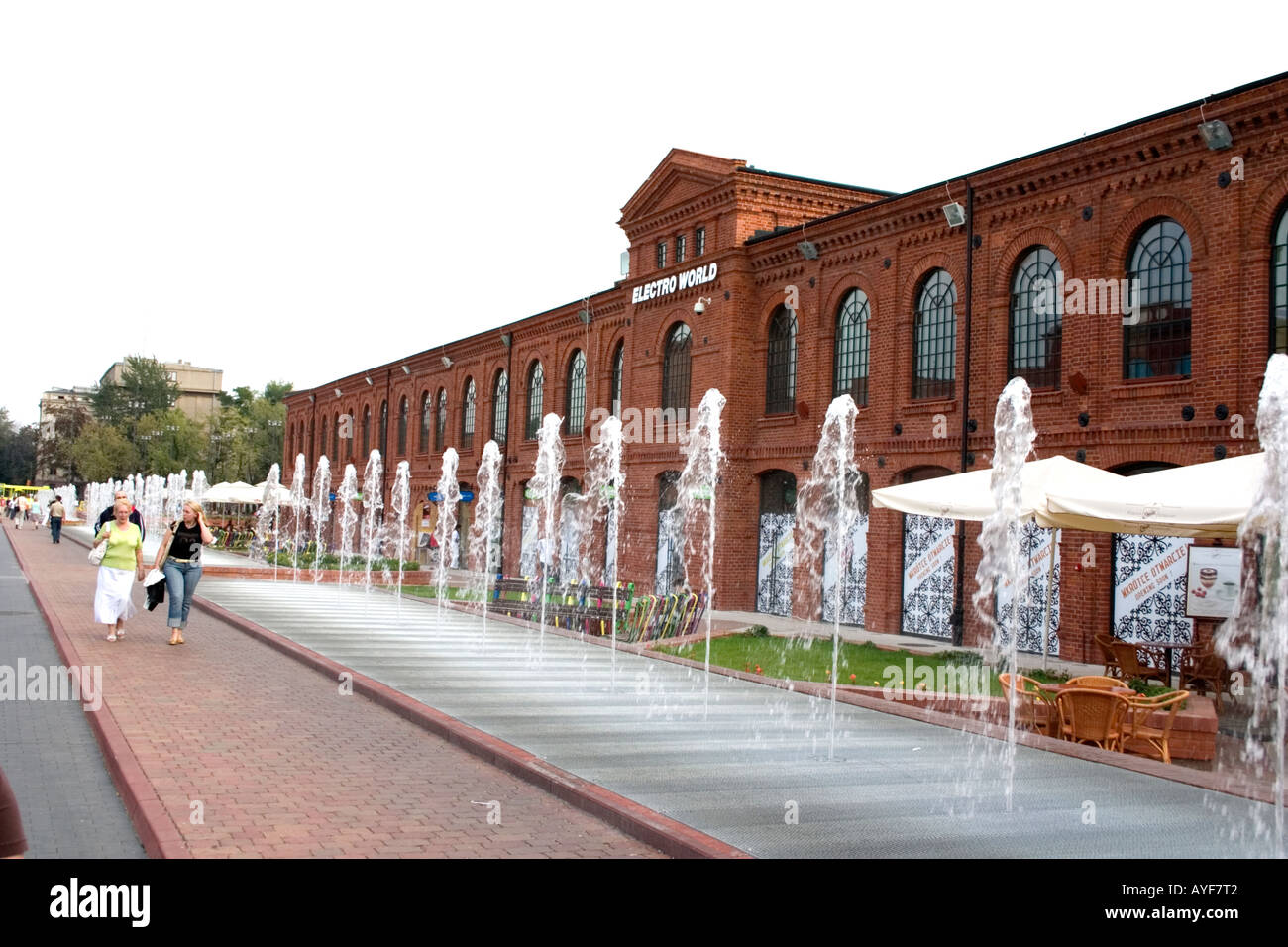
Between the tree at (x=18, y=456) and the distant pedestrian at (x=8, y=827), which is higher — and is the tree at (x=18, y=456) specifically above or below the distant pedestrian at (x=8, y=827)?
above

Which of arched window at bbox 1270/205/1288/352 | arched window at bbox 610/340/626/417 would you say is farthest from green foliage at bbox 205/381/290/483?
arched window at bbox 1270/205/1288/352

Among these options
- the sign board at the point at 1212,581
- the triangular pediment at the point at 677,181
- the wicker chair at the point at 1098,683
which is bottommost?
the wicker chair at the point at 1098,683

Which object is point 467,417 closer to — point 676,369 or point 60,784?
point 676,369

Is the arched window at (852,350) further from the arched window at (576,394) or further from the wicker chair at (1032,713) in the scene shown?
the wicker chair at (1032,713)

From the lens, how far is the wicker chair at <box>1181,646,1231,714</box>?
13.3 metres

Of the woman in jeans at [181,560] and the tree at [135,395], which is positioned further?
the tree at [135,395]

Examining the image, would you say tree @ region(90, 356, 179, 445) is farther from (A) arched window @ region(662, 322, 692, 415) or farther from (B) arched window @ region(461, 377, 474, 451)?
(A) arched window @ region(662, 322, 692, 415)

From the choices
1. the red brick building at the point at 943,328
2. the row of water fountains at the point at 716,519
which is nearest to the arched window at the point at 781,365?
the red brick building at the point at 943,328

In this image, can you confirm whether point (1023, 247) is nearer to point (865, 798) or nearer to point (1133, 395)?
point (1133, 395)

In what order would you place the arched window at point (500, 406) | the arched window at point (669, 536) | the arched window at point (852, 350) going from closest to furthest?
the arched window at point (852, 350)
the arched window at point (669, 536)
the arched window at point (500, 406)

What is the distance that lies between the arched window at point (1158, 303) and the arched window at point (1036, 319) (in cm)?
140

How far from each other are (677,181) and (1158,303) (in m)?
14.3

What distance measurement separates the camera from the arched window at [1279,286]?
16.0 metres

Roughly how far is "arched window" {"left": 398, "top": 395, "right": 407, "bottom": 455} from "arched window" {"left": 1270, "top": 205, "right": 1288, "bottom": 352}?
38.4 m
